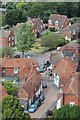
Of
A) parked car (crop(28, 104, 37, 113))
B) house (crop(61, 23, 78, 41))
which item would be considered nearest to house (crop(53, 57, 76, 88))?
parked car (crop(28, 104, 37, 113))

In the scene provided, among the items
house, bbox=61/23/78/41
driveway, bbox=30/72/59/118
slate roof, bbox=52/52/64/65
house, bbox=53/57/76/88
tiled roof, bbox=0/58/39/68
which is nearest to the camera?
driveway, bbox=30/72/59/118

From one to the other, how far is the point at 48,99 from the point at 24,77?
2.09m

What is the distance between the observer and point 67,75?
45.5ft

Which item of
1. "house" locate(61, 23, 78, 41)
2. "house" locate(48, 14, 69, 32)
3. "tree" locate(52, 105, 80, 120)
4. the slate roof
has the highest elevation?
"house" locate(48, 14, 69, 32)

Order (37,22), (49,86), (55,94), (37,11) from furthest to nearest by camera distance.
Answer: (37,11), (37,22), (49,86), (55,94)

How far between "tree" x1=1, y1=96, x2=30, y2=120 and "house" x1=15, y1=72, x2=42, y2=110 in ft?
9.88

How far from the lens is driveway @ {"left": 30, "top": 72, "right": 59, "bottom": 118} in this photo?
11.5m

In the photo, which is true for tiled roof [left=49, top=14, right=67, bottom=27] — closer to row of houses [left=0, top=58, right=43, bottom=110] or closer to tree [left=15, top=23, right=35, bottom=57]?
tree [left=15, top=23, right=35, bottom=57]

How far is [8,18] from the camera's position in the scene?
90.4 ft

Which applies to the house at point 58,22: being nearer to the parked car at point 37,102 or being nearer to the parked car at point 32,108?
the parked car at point 37,102

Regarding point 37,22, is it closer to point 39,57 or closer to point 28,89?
point 39,57

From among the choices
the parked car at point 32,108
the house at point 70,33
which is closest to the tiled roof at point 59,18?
the house at point 70,33

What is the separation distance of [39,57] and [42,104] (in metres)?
7.85

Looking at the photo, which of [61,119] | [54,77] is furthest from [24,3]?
[61,119]
